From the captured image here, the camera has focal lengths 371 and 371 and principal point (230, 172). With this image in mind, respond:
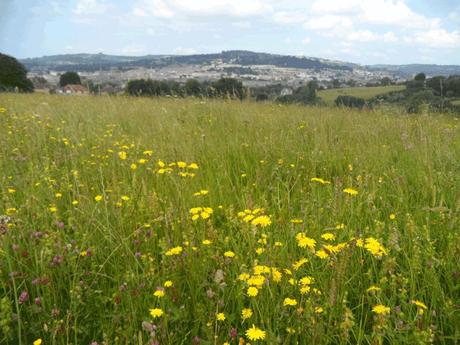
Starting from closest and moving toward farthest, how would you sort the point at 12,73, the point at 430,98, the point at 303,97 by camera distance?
the point at 430,98
the point at 303,97
the point at 12,73

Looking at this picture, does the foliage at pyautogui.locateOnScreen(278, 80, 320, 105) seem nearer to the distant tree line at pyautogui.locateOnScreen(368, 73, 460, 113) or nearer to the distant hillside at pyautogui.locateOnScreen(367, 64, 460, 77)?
the distant tree line at pyautogui.locateOnScreen(368, 73, 460, 113)

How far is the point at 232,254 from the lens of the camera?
179cm

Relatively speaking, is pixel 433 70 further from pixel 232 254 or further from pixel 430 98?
pixel 232 254

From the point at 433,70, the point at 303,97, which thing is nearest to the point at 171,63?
the point at 303,97

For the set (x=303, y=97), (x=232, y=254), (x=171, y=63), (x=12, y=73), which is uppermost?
(x=171, y=63)

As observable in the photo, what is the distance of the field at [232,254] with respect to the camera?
1551mm

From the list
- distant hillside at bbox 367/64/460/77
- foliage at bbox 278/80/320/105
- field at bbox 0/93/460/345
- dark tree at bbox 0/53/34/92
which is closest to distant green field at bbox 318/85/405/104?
foliage at bbox 278/80/320/105

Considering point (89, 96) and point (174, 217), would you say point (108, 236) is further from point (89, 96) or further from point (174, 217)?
point (89, 96)

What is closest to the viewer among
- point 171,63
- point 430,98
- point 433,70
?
point 430,98

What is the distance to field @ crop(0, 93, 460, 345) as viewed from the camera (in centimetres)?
155

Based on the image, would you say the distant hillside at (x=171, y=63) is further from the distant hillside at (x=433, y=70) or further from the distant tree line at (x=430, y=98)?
the distant tree line at (x=430, y=98)

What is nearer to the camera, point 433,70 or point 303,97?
point 303,97

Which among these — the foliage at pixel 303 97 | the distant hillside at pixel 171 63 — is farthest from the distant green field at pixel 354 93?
the distant hillside at pixel 171 63

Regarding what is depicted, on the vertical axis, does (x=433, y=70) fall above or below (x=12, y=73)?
above
